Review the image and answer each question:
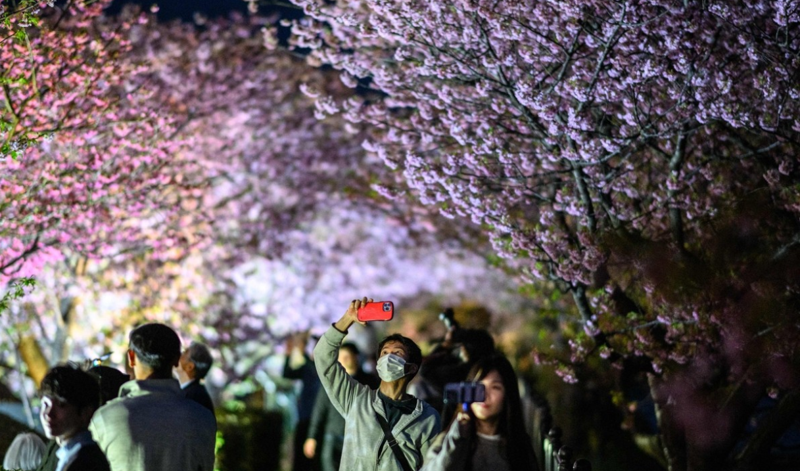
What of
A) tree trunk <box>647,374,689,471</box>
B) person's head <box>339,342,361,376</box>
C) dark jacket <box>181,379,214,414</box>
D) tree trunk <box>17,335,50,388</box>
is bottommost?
tree trunk <box>17,335,50,388</box>

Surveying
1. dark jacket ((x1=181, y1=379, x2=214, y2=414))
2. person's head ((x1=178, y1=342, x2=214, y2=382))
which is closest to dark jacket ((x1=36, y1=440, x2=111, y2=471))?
dark jacket ((x1=181, y1=379, x2=214, y2=414))

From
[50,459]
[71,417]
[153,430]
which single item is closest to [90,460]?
[71,417]

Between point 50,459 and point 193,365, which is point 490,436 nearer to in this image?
point 50,459

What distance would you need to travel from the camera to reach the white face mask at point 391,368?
16.0ft

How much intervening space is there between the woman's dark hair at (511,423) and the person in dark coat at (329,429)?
364cm

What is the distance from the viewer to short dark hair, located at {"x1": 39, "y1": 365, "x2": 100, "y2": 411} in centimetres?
408

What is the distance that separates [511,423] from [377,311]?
3.21 ft

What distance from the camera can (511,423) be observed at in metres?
4.17

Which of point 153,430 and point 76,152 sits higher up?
point 153,430

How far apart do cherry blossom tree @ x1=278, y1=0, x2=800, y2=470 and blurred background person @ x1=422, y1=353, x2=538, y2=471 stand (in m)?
3.77

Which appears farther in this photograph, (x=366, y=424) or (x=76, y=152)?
(x=76, y=152)

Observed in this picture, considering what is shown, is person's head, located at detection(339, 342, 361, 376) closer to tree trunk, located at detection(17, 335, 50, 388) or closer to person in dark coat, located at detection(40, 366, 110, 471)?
person in dark coat, located at detection(40, 366, 110, 471)

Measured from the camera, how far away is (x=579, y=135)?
7633 millimetres

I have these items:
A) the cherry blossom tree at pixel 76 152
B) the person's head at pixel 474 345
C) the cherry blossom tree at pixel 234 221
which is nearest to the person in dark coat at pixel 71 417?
the cherry blossom tree at pixel 76 152
